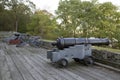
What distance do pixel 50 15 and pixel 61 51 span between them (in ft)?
81.4

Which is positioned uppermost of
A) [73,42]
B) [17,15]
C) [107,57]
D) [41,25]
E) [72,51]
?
[17,15]

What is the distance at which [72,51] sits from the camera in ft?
19.0

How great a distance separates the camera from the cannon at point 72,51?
5.70 m

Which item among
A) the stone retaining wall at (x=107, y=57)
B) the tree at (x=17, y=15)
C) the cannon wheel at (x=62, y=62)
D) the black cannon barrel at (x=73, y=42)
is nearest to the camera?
the stone retaining wall at (x=107, y=57)

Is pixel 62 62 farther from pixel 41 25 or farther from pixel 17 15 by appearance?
pixel 17 15

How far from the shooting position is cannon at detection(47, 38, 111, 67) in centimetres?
570

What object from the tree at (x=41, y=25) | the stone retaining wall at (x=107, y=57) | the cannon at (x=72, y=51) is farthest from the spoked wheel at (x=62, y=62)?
the tree at (x=41, y=25)

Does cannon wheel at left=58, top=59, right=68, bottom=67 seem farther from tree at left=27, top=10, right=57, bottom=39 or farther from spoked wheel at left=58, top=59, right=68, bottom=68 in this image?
tree at left=27, top=10, right=57, bottom=39

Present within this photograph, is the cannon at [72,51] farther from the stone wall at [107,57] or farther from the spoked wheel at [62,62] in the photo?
the stone wall at [107,57]

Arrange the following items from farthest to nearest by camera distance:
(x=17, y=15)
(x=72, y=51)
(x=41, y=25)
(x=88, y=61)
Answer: (x=17, y=15) < (x=41, y=25) < (x=88, y=61) < (x=72, y=51)

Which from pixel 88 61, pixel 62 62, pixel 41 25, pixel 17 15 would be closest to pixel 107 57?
pixel 88 61

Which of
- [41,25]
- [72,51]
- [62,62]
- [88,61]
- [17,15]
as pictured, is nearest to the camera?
[62,62]

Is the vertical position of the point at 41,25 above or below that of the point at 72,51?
above

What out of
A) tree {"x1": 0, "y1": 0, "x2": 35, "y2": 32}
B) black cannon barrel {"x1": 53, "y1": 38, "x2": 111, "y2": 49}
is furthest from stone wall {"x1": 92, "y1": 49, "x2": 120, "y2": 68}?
tree {"x1": 0, "y1": 0, "x2": 35, "y2": 32}
